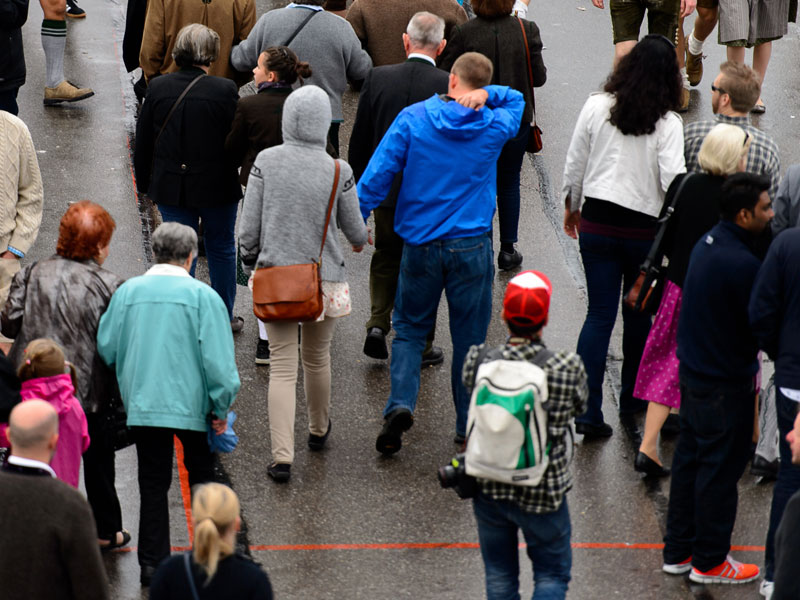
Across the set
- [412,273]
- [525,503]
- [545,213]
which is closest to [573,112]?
[545,213]

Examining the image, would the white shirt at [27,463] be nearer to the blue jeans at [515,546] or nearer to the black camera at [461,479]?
the black camera at [461,479]

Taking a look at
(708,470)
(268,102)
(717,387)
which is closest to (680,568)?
(708,470)

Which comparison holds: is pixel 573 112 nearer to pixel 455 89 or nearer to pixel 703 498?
pixel 455 89

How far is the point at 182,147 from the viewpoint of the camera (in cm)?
694

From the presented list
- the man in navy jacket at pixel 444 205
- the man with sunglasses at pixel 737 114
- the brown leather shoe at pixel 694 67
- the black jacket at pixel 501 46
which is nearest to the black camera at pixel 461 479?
the man in navy jacket at pixel 444 205

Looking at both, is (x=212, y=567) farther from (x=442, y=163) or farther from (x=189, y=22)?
(x=189, y=22)

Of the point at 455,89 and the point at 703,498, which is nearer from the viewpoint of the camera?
the point at 703,498

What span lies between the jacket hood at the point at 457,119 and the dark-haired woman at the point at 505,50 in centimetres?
169

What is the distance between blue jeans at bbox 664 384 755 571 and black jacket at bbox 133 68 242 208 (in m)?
2.95

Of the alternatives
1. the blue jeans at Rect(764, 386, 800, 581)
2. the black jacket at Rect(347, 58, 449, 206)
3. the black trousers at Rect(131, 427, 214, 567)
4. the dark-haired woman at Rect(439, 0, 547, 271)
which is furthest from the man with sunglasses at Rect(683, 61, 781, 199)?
the black trousers at Rect(131, 427, 214, 567)

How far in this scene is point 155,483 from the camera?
5.23 m

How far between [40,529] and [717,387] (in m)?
2.72

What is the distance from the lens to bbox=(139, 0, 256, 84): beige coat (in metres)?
8.24

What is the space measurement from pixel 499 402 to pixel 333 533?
1.69 meters
